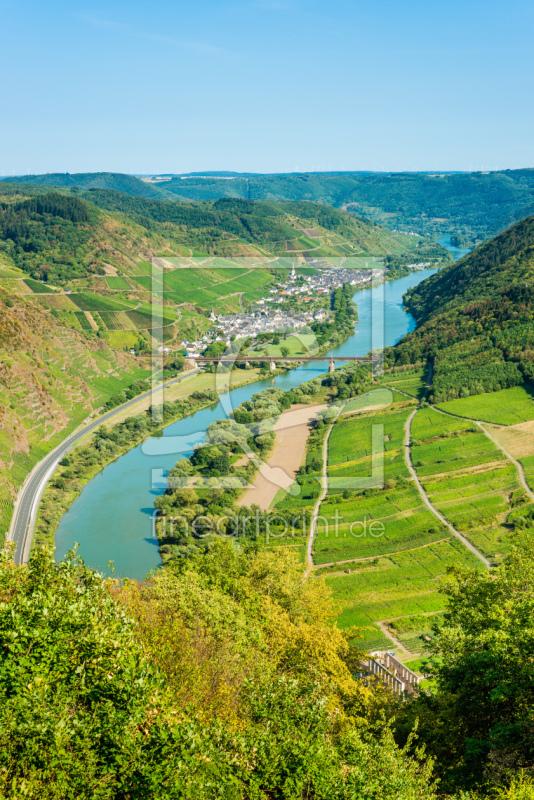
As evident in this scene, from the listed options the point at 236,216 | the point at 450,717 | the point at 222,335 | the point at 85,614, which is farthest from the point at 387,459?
the point at 236,216

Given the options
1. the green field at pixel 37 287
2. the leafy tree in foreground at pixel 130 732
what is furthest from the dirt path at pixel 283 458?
the green field at pixel 37 287

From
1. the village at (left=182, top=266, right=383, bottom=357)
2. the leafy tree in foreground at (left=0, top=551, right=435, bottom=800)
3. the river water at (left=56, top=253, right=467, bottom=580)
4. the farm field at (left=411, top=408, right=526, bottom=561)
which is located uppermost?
the village at (left=182, top=266, right=383, bottom=357)

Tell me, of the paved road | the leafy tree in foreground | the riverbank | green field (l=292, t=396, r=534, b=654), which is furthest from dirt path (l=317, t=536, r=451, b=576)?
the leafy tree in foreground

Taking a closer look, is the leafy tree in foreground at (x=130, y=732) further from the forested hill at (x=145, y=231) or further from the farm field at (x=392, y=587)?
the forested hill at (x=145, y=231)

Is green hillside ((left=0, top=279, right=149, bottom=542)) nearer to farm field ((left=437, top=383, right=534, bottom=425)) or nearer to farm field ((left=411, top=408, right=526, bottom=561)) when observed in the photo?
farm field ((left=411, top=408, right=526, bottom=561))

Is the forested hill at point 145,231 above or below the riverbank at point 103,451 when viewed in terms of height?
above

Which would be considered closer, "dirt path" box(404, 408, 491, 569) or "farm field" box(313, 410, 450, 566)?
"dirt path" box(404, 408, 491, 569)

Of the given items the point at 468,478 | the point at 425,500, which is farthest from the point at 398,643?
the point at 468,478
